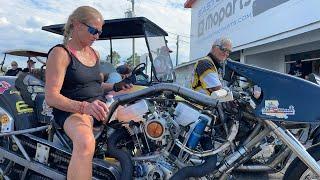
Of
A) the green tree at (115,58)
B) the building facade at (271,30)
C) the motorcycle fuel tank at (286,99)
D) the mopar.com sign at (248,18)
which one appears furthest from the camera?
the mopar.com sign at (248,18)

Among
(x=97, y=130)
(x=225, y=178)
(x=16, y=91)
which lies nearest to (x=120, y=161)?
(x=97, y=130)

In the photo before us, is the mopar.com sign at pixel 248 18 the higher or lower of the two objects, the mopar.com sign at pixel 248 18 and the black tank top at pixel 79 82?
the higher

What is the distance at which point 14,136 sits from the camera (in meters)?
3.76

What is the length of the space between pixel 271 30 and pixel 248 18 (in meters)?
2.33

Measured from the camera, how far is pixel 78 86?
3354 millimetres

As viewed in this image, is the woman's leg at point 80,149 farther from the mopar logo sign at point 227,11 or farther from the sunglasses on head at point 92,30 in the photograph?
the mopar logo sign at point 227,11

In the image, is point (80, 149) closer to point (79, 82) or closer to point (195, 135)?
point (79, 82)

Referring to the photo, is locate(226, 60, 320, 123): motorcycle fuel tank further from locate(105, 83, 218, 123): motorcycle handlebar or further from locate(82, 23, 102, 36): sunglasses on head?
locate(82, 23, 102, 36): sunglasses on head

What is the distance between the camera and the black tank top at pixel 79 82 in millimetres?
3283

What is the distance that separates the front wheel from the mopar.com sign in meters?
9.01

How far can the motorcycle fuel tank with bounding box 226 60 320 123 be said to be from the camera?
297 cm

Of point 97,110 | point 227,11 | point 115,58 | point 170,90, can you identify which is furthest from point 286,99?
point 227,11

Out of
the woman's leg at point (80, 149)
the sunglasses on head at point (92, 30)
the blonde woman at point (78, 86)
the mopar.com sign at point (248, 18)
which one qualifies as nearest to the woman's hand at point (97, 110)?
the blonde woman at point (78, 86)

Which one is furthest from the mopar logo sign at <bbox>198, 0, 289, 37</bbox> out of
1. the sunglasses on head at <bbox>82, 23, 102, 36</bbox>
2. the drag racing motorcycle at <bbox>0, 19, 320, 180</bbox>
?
the sunglasses on head at <bbox>82, 23, 102, 36</bbox>
